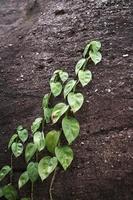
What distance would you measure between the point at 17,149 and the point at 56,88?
0.36 meters

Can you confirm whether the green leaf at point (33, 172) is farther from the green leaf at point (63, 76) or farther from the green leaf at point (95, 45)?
the green leaf at point (95, 45)

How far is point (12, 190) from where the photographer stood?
5.89ft

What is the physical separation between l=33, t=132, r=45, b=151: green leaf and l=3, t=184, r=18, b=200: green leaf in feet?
0.87

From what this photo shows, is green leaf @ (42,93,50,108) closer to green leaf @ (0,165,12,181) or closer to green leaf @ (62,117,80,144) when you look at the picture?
green leaf @ (62,117,80,144)

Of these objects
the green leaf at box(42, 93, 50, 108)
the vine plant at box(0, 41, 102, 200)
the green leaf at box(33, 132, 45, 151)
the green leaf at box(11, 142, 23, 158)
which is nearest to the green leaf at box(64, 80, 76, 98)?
the vine plant at box(0, 41, 102, 200)

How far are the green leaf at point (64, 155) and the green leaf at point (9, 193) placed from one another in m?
0.32

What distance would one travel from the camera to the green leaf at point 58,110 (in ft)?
5.58

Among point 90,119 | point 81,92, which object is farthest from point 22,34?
point 90,119

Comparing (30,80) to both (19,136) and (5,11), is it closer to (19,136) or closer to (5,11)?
(19,136)

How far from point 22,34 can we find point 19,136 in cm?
68

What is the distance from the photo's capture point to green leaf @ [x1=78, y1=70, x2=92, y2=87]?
1.75 m

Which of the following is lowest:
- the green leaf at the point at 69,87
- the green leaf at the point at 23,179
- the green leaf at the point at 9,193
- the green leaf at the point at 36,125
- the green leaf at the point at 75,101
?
the green leaf at the point at 9,193

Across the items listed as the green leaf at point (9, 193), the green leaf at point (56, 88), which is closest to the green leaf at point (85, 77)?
the green leaf at point (56, 88)

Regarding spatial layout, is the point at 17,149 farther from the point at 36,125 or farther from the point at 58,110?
the point at 58,110
